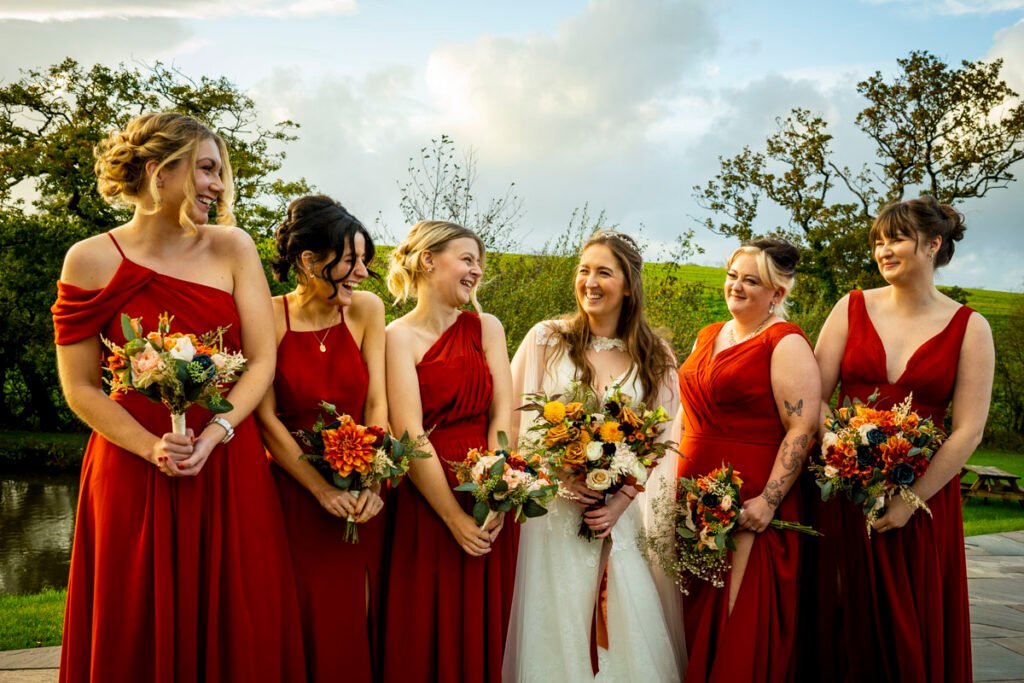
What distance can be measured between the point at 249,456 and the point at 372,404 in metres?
0.76

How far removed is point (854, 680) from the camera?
530 cm

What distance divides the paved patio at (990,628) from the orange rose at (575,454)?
3656 millimetres

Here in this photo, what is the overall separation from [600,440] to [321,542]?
1545mm

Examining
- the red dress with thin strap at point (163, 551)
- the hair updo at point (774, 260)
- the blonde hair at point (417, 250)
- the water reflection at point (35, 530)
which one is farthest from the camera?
the water reflection at point (35, 530)

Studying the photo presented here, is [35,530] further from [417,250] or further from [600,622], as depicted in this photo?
[600,622]

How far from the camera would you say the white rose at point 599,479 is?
189 inches

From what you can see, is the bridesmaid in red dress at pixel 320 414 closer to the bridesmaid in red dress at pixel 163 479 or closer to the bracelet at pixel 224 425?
the bridesmaid in red dress at pixel 163 479

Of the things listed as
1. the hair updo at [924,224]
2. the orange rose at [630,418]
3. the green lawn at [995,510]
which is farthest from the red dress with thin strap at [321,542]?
the green lawn at [995,510]

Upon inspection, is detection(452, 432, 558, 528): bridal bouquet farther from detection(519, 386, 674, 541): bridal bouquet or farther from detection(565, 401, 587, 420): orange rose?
detection(565, 401, 587, 420): orange rose

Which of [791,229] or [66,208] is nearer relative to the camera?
[66,208]

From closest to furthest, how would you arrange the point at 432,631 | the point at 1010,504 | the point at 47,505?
the point at 432,631 < the point at 47,505 < the point at 1010,504

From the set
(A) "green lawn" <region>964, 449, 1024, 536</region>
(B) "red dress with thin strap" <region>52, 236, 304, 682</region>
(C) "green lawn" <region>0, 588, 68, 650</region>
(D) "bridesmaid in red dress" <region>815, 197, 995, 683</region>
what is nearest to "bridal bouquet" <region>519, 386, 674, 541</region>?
(D) "bridesmaid in red dress" <region>815, 197, 995, 683</region>

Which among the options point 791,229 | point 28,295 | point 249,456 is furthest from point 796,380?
point 791,229

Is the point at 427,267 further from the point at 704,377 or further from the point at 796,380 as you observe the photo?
the point at 796,380
